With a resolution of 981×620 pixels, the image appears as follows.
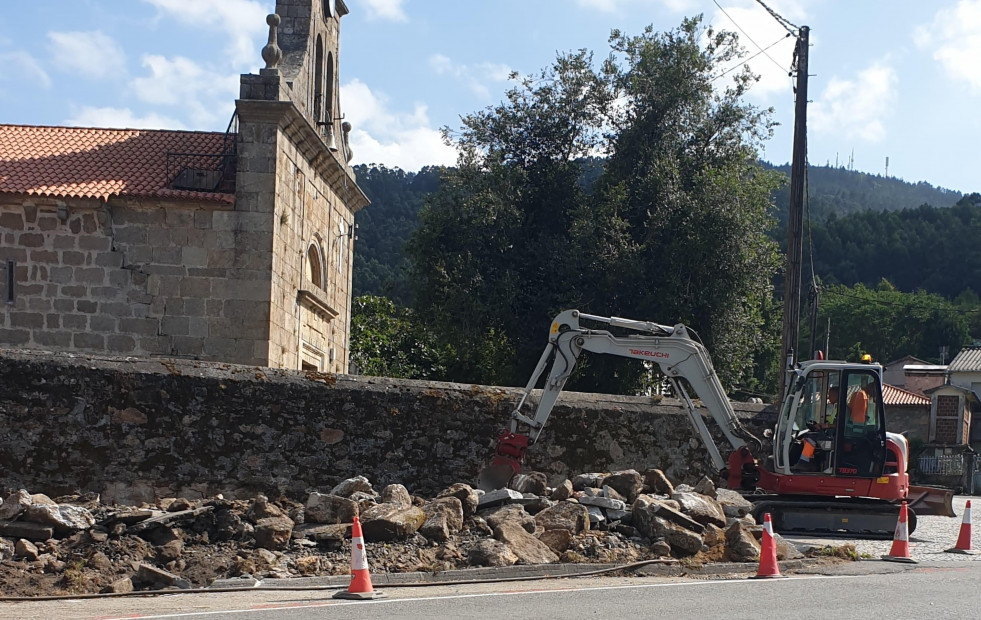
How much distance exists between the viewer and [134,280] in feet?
68.1

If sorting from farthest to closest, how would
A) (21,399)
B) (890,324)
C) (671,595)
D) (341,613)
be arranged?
1. (890,324)
2. (21,399)
3. (671,595)
4. (341,613)

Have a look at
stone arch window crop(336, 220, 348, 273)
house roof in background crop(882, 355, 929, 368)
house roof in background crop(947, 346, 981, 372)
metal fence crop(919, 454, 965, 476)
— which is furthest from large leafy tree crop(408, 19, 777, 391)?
house roof in background crop(882, 355, 929, 368)

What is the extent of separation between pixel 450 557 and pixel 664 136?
19.1m

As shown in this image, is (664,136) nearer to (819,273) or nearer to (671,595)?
(671,595)

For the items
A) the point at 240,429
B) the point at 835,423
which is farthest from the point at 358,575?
the point at 835,423

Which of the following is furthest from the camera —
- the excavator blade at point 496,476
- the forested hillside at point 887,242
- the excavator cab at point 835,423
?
the forested hillside at point 887,242

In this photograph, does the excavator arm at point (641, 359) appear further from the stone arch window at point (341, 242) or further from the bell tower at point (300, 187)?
the stone arch window at point (341, 242)

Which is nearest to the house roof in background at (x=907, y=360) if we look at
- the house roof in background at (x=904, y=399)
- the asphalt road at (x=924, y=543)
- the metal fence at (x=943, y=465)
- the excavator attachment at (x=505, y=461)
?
the house roof in background at (x=904, y=399)

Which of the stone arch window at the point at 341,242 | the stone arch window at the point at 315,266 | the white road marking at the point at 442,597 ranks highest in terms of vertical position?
the stone arch window at the point at 341,242

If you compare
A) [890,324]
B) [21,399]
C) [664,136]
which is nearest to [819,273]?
[890,324]

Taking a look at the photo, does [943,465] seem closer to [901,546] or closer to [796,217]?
[796,217]

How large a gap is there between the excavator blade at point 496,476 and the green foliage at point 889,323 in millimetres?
63212

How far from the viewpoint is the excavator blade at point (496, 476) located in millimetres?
14828

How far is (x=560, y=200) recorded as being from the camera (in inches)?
1128
